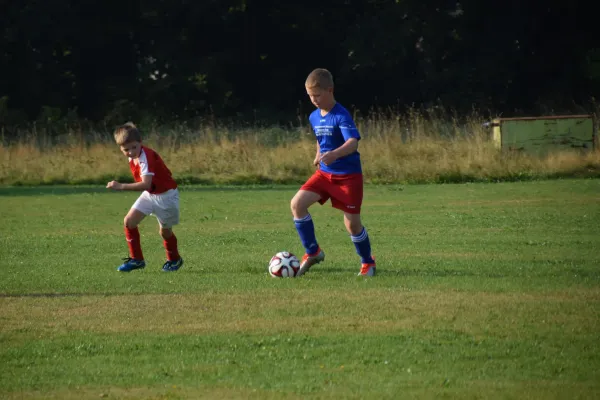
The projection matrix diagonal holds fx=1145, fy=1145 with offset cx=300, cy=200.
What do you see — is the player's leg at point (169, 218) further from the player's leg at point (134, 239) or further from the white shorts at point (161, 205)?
the player's leg at point (134, 239)

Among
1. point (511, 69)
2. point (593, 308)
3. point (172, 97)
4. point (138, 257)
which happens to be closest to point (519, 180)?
point (138, 257)

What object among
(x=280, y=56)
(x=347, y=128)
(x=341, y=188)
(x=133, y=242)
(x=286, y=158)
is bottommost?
(x=286, y=158)

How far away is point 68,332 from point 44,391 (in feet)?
5.31

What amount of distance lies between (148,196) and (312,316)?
138 inches

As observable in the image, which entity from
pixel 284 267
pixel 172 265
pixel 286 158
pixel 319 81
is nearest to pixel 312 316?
pixel 284 267

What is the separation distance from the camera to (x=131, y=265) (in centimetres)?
1103

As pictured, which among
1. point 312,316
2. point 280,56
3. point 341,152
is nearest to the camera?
point 312,316

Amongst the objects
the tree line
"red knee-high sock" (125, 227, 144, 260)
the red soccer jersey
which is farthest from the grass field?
the tree line

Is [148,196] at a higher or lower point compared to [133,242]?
higher

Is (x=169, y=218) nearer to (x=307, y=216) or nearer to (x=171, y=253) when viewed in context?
(x=171, y=253)

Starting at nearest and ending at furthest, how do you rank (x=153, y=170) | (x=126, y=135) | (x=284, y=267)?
(x=284, y=267)
(x=126, y=135)
(x=153, y=170)

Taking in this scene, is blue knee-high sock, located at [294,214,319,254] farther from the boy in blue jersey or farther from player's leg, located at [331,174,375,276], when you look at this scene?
player's leg, located at [331,174,375,276]

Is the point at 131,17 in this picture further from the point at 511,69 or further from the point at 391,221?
the point at 391,221

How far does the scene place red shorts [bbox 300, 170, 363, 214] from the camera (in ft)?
33.7
